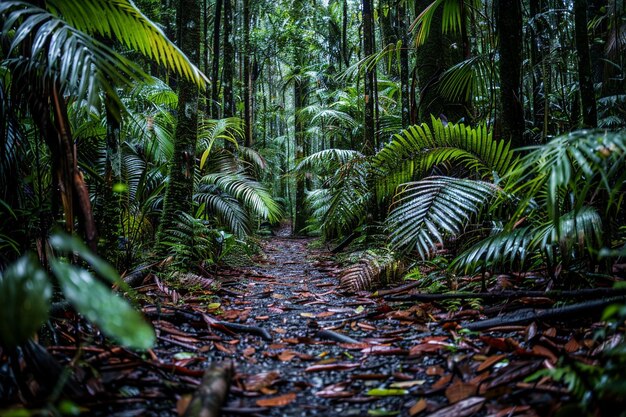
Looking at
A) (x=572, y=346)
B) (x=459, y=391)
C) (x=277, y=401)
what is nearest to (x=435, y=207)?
(x=572, y=346)

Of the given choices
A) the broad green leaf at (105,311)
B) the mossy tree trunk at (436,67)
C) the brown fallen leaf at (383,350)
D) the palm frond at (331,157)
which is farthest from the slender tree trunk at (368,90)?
the broad green leaf at (105,311)

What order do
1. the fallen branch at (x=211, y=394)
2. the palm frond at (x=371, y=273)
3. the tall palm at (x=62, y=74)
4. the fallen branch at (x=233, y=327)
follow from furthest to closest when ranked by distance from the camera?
1. the palm frond at (x=371, y=273)
2. the fallen branch at (x=233, y=327)
3. the tall palm at (x=62, y=74)
4. the fallen branch at (x=211, y=394)

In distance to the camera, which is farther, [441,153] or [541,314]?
[441,153]

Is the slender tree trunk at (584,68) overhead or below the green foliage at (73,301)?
overhead

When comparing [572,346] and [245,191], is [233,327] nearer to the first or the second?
[572,346]

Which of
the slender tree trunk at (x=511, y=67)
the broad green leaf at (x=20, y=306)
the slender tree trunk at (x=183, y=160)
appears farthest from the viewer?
the slender tree trunk at (x=183, y=160)

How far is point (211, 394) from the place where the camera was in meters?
1.34

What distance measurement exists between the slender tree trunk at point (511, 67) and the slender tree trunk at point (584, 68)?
1.95ft

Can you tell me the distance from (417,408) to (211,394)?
26.3 inches

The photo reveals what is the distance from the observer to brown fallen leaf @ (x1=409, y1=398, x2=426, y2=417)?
1.39 m

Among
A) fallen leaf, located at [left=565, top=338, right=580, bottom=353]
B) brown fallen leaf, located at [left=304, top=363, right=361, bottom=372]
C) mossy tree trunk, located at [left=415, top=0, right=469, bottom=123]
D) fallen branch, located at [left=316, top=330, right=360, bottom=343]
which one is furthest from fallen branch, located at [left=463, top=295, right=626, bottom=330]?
mossy tree trunk, located at [left=415, top=0, right=469, bottom=123]

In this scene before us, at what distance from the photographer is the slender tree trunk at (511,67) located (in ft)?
10.4

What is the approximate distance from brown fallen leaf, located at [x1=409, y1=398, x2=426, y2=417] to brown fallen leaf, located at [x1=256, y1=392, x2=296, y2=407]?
420mm

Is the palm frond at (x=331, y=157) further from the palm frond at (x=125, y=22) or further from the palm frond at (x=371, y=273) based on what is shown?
the palm frond at (x=125, y=22)
